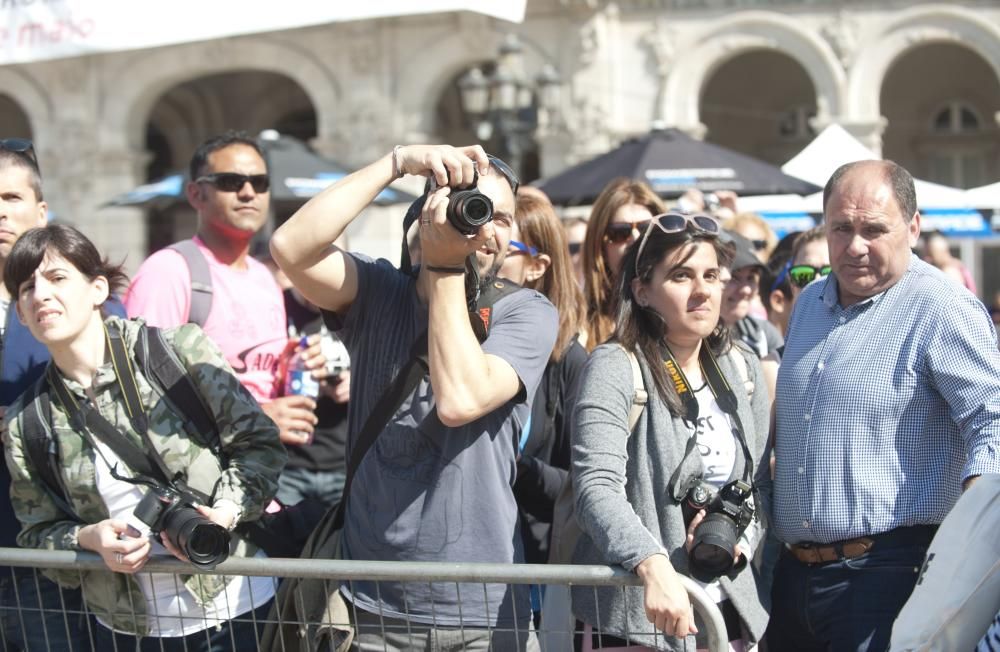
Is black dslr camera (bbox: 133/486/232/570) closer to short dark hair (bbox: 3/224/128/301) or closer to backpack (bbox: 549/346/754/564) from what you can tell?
short dark hair (bbox: 3/224/128/301)

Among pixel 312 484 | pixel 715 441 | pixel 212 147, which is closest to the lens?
pixel 715 441

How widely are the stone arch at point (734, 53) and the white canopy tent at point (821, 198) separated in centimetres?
841

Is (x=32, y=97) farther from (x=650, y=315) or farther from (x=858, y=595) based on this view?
(x=858, y=595)

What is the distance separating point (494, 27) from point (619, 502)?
19.1 metres

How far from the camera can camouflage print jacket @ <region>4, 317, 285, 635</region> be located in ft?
11.2

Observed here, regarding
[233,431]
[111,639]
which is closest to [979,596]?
[233,431]

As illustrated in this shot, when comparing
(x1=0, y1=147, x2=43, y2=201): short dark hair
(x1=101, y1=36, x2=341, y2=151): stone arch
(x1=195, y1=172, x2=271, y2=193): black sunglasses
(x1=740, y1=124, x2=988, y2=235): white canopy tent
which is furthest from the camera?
(x1=101, y1=36, x2=341, y2=151): stone arch

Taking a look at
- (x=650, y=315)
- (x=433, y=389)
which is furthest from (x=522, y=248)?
(x=433, y=389)

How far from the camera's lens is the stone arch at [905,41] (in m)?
19.8

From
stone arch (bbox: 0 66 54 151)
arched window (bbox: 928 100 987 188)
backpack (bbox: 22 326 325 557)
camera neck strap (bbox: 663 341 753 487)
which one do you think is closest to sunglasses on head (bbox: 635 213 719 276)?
camera neck strap (bbox: 663 341 753 487)

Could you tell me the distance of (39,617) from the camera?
3658 mm

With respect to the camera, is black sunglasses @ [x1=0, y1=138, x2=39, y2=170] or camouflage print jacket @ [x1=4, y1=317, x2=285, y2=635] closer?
camouflage print jacket @ [x1=4, y1=317, x2=285, y2=635]

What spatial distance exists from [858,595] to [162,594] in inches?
76.9

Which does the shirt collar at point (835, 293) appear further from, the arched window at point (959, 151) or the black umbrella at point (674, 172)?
the arched window at point (959, 151)
